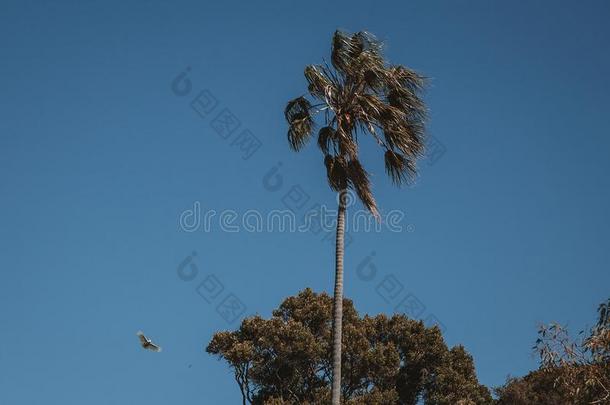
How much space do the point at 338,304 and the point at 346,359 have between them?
21.6 meters

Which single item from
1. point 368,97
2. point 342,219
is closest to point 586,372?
point 342,219

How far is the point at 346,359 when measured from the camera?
142 ft

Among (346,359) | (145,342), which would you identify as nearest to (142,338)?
(145,342)

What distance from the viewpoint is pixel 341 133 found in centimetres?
2316

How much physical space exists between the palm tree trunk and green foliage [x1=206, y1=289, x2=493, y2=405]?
19.2 meters

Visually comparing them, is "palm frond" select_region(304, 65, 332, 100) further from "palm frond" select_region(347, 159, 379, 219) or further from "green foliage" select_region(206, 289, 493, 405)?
"green foliage" select_region(206, 289, 493, 405)

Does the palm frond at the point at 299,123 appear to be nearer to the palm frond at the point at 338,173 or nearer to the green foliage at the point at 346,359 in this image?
the palm frond at the point at 338,173

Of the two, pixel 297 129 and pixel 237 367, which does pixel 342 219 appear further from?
pixel 237 367

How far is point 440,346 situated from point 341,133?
80.8 feet

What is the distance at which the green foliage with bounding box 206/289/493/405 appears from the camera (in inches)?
1671

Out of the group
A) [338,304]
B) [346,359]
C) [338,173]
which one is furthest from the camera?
[346,359]

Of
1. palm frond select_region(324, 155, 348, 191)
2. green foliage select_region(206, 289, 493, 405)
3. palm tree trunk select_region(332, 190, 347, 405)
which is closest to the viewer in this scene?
palm tree trunk select_region(332, 190, 347, 405)

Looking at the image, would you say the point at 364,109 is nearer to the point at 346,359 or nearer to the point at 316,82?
the point at 316,82

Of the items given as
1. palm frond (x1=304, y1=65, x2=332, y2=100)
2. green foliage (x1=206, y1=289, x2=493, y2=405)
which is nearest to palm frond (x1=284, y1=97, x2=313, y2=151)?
palm frond (x1=304, y1=65, x2=332, y2=100)
